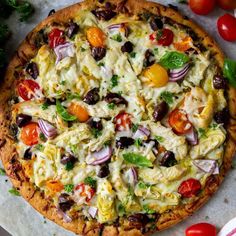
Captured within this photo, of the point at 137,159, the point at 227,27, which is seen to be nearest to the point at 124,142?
the point at 137,159

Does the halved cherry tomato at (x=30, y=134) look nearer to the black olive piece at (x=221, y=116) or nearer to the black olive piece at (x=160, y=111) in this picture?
the black olive piece at (x=160, y=111)

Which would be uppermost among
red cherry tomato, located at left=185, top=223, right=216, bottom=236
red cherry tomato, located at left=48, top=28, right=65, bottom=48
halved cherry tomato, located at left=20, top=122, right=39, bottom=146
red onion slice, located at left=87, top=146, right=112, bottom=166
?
red cherry tomato, located at left=48, top=28, right=65, bottom=48

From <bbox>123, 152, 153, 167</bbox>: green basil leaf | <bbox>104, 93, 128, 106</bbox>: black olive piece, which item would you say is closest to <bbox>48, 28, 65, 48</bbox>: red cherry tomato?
<bbox>104, 93, 128, 106</bbox>: black olive piece

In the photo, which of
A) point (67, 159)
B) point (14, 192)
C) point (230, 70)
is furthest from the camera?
point (14, 192)

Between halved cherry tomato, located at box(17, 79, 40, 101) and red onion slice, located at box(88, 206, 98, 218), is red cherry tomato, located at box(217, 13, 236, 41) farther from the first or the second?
red onion slice, located at box(88, 206, 98, 218)

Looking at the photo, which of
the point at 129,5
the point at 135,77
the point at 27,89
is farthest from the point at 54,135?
the point at 129,5

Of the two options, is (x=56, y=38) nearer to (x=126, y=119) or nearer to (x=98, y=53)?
(x=98, y=53)

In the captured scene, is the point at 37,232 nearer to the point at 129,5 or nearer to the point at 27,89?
the point at 27,89
